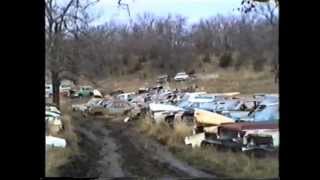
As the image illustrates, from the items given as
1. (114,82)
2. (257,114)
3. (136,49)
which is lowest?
(257,114)

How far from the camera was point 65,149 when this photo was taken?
158cm

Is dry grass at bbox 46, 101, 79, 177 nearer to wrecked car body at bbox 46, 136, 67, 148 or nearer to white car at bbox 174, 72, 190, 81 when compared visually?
wrecked car body at bbox 46, 136, 67, 148

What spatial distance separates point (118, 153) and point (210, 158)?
0.33 meters

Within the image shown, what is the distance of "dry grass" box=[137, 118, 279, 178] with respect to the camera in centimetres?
154

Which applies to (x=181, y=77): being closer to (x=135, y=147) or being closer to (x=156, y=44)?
(x=156, y=44)

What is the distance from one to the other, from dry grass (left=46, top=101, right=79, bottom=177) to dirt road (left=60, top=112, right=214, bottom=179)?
0.07 feet

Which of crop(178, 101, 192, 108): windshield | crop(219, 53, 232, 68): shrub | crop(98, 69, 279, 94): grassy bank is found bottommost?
crop(178, 101, 192, 108): windshield

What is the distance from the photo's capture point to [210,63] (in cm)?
164

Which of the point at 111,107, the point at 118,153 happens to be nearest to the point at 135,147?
the point at 118,153

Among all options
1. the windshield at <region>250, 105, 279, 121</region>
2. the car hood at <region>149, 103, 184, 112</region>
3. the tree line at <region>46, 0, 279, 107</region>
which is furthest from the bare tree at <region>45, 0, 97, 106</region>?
the windshield at <region>250, 105, 279, 121</region>

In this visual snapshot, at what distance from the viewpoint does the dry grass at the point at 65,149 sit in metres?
1.45
